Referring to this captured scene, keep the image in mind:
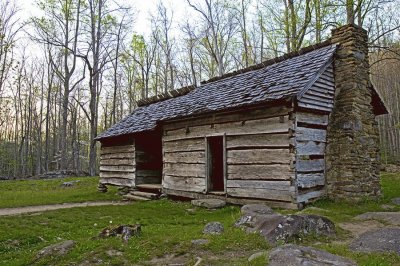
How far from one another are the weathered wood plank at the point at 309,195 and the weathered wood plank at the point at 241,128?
70.4 inches

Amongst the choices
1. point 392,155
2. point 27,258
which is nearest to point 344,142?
point 27,258

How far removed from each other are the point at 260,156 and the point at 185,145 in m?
3.43

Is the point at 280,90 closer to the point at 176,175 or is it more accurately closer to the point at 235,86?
the point at 235,86

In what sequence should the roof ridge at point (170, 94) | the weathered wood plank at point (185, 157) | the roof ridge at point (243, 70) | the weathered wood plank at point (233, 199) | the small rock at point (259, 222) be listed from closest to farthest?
the small rock at point (259, 222) < the weathered wood plank at point (233, 199) < the roof ridge at point (243, 70) < the weathered wood plank at point (185, 157) < the roof ridge at point (170, 94)

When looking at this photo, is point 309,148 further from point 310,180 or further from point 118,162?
point 118,162

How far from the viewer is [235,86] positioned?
11969 millimetres

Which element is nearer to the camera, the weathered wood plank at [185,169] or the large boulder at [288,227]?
the large boulder at [288,227]

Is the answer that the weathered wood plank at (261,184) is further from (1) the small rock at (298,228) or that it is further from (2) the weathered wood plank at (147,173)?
(2) the weathered wood plank at (147,173)

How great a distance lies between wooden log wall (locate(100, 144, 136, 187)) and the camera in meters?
14.8

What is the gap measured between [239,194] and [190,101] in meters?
5.02

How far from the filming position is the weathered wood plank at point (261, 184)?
342 inches

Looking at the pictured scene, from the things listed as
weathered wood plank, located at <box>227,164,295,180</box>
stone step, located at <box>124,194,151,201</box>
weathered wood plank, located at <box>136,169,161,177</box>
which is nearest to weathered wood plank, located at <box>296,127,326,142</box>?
weathered wood plank, located at <box>227,164,295,180</box>

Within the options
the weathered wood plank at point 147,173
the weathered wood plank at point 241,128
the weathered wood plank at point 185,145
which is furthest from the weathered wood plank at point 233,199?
the weathered wood plank at point 147,173

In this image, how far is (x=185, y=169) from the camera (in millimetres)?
11852
